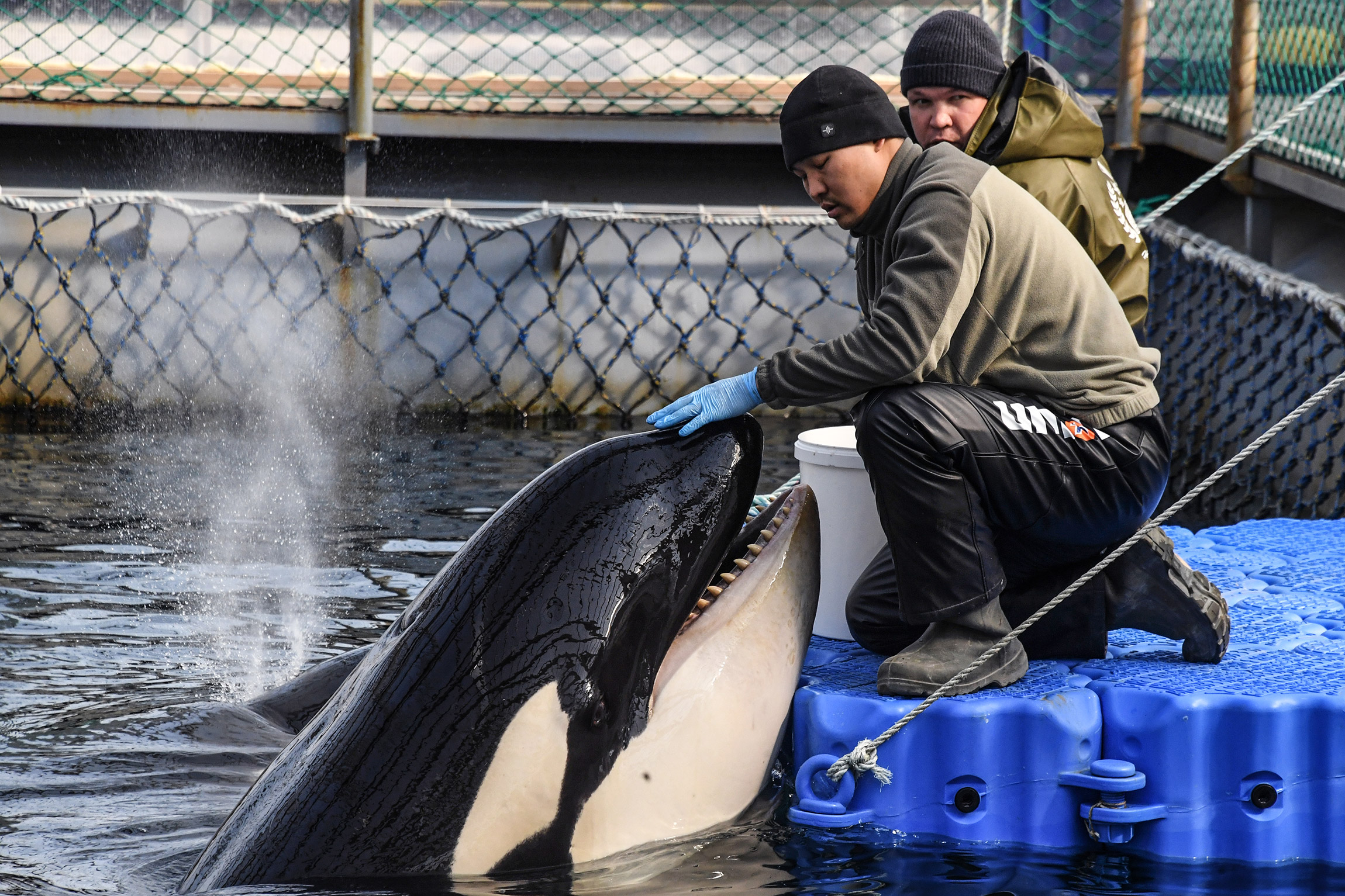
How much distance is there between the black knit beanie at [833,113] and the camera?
3225 millimetres

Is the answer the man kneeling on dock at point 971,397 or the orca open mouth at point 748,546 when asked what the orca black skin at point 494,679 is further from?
the man kneeling on dock at point 971,397

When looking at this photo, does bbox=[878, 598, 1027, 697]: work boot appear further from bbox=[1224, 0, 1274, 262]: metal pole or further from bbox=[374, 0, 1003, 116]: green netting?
bbox=[374, 0, 1003, 116]: green netting

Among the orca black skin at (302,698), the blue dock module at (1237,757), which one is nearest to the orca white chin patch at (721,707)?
the blue dock module at (1237,757)

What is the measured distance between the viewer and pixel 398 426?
343 inches

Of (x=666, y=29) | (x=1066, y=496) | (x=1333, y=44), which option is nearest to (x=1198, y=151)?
(x=1333, y=44)

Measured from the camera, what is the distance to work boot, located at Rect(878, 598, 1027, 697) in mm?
3240

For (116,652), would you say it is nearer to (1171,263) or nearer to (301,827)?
(301,827)

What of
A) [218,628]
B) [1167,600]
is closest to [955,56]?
[1167,600]

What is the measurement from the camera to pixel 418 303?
9.01 m

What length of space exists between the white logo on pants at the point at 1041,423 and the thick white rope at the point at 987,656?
8.9 inches

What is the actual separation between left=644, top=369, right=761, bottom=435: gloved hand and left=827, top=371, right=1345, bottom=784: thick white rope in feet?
2.37

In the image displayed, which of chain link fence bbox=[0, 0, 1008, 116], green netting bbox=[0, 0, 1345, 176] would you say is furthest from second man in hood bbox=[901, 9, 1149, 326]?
chain link fence bbox=[0, 0, 1008, 116]

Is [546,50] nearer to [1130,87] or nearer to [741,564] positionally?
[1130,87]

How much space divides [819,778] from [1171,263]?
5.89 meters
